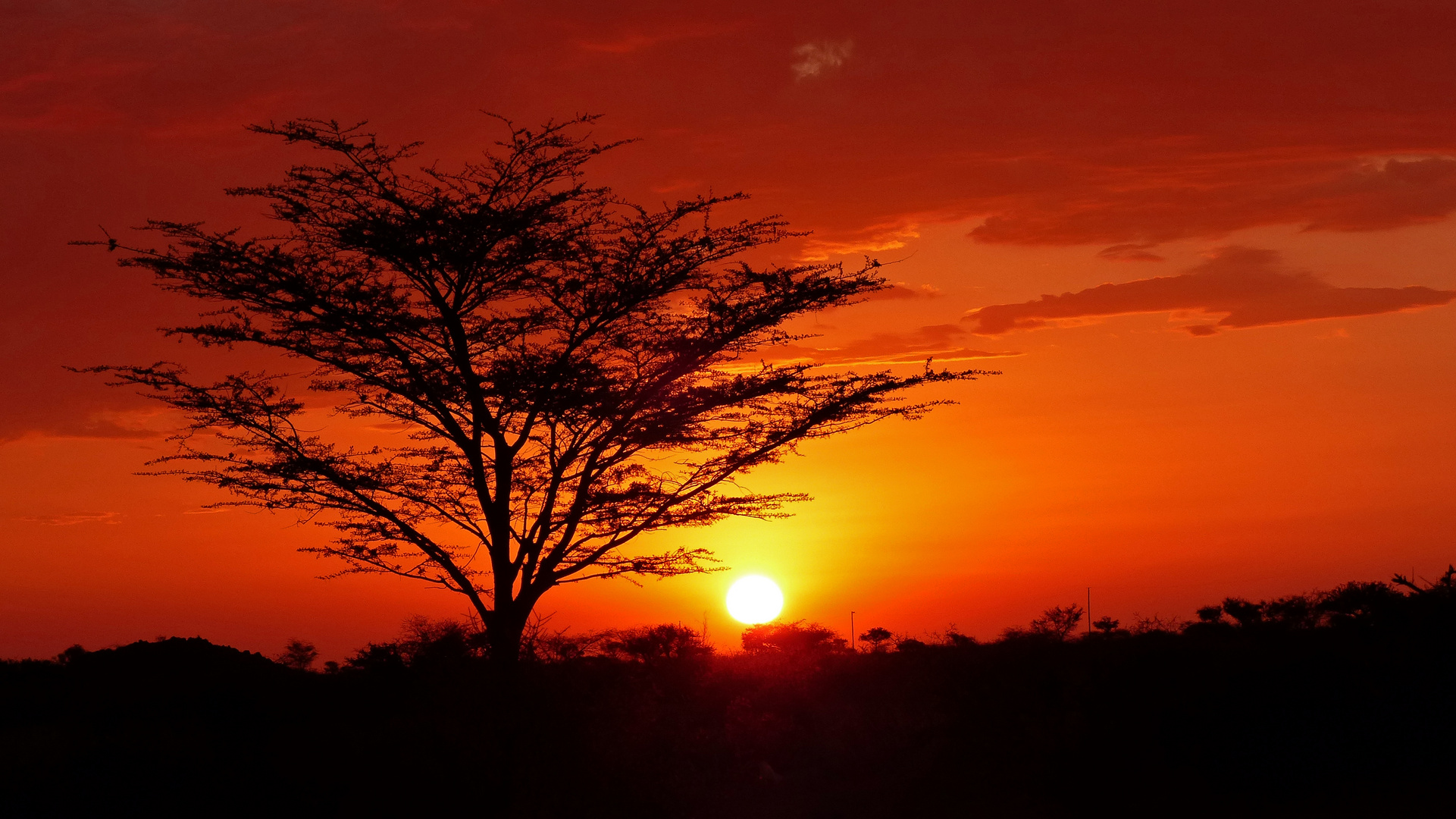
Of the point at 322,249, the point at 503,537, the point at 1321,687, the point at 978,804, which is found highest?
the point at 322,249

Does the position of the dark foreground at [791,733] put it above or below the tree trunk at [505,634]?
below

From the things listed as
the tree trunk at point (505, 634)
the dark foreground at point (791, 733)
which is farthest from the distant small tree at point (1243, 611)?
the tree trunk at point (505, 634)

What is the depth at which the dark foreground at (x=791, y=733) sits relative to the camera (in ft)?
54.6

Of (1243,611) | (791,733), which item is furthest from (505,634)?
(1243,611)

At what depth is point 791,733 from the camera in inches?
830

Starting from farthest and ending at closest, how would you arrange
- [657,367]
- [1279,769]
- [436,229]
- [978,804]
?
[657,367] → [436,229] → [978,804] → [1279,769]

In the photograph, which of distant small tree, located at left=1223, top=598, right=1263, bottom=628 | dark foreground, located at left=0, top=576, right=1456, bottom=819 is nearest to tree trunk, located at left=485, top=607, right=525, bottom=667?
dark foreground, located at left=0, top=576, right=1456, bottom=819

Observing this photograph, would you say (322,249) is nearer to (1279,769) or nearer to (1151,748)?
(1151,748)

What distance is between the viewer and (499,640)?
2139 cm

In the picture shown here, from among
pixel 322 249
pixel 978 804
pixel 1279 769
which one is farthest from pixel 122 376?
pixel 1279 769

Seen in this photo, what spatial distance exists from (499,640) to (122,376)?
774cm

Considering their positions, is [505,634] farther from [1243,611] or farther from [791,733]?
[1243,611]

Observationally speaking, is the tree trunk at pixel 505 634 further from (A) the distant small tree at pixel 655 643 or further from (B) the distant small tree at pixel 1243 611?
(B) the distant small tree at pixel 1243 611

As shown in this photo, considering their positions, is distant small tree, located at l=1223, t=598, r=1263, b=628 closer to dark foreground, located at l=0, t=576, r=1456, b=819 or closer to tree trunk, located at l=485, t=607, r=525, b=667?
dark foreground, located at l=0, t=576, r=1456, b=819
